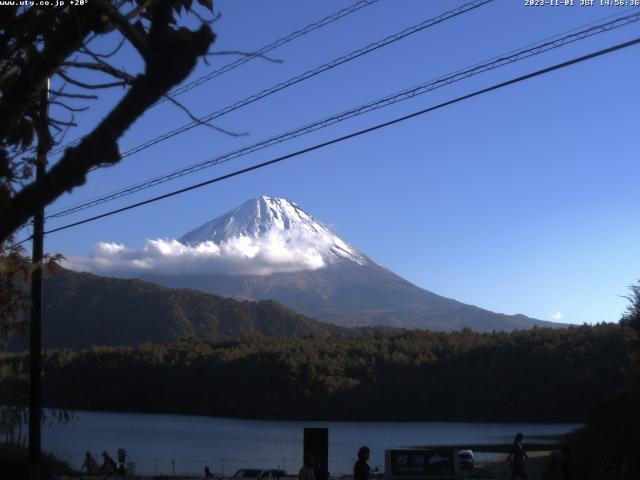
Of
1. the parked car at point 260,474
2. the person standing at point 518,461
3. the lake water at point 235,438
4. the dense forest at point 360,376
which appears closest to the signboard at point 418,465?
A: the person standing at point 518,461

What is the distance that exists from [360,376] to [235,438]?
2914cm

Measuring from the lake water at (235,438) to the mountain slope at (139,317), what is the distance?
87.3 meters

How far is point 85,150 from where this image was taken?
5.43 metres

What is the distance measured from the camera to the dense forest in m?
77.8

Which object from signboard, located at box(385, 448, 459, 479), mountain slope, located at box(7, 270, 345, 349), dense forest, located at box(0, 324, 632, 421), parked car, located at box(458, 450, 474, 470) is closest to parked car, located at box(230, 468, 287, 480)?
parked car, located at box(458, 450, 474, 470)

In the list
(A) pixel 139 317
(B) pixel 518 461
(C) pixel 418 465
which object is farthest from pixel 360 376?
(A) pixel 139 317

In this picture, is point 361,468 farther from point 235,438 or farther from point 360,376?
point 360,376

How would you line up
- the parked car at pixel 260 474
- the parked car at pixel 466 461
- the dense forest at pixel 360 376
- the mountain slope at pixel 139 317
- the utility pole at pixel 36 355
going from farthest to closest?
1. the mountain slope at pixel 139 317
2. the dense forest at pixel 360 376
3. the parked car at pixel 466 461
4. the parked car at pixel 260 474
5. the utility pole at pixel 36 355

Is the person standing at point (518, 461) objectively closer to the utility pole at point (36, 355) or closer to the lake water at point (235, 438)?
the utility pole at point (36, 355)

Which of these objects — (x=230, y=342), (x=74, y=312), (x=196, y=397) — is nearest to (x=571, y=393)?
(x=196, y=397)

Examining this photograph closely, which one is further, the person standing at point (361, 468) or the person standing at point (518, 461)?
the person standing at point (518, 461)

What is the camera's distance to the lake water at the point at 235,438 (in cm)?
4900

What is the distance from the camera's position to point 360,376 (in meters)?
92.8

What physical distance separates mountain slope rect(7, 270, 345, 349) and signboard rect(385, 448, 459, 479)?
154 m
